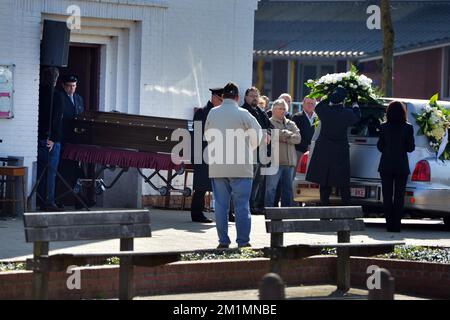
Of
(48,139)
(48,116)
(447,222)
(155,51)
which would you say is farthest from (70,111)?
(447,222)

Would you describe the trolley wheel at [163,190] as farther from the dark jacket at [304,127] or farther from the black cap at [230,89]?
the black cap at [230,89]

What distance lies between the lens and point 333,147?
1698 cm

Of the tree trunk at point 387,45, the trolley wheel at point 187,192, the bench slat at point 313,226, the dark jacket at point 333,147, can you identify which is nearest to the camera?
the bench slat at point 313,226

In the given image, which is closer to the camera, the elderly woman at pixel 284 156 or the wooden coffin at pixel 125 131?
the elderly woman at pixel 284 156

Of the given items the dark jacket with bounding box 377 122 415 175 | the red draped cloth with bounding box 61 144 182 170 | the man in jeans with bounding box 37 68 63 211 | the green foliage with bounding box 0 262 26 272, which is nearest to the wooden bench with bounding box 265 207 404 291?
the green foliage with bounding box 0 262 26 272

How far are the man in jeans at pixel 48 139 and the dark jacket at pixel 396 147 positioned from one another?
14.0 feet

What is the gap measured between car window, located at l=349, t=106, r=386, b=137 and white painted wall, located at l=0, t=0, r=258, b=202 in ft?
9.94

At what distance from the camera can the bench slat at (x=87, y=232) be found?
10.5 m

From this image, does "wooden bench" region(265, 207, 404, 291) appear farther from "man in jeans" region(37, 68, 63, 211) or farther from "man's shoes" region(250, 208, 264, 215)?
"man's shoes" region(250, 208, 264, 215)

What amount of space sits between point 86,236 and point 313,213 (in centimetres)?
Answer: 256

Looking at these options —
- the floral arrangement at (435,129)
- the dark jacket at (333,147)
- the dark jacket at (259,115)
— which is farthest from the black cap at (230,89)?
the floral arrangement at (435,129)

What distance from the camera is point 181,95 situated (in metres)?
19.6

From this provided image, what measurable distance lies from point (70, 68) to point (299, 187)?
4015 mm
